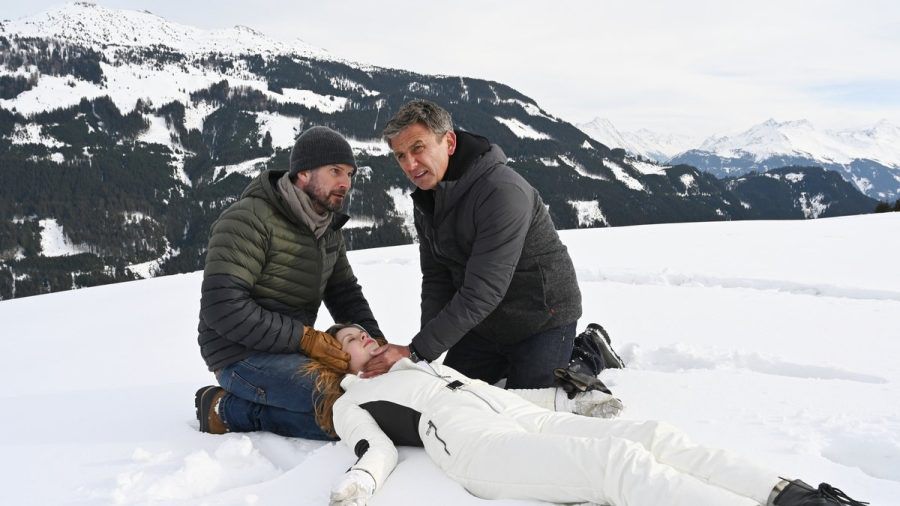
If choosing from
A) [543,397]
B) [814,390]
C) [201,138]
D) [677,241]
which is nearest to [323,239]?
[543,397]

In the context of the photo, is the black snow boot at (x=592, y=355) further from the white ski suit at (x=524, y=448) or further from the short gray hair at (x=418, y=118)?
the short gray hair at (x=418, y=118)

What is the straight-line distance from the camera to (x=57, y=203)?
143125mm

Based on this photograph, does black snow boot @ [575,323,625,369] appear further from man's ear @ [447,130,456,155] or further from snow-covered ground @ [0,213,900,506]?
man's ear @ [447,130,456,155]

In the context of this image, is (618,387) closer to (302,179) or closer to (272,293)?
(272,293)

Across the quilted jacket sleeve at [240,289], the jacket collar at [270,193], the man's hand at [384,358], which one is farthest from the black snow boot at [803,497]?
the jacket collar at [270,193]

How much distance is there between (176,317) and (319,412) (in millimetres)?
7076

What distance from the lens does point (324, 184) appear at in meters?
4.31

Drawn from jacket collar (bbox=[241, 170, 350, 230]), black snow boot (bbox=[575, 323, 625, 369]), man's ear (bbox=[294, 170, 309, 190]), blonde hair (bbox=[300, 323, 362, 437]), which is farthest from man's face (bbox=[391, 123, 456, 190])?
black snow boot (bbox=[575, 323, 625, 369])

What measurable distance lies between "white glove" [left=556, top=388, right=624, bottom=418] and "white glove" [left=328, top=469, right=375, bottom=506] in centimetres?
156

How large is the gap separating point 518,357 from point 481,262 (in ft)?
3.58

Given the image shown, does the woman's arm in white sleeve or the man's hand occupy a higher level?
the man's hand

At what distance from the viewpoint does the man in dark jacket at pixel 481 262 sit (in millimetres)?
3674

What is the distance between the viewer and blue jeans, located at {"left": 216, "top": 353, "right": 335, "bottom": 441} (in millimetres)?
4012

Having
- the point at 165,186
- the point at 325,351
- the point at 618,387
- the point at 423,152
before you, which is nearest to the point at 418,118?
the point at 423,152
